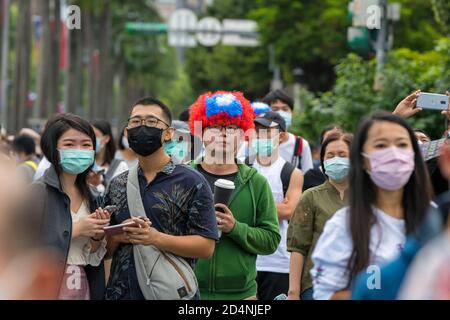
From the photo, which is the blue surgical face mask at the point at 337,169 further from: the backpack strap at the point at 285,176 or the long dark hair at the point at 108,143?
the long dark hair at the point at 108,143

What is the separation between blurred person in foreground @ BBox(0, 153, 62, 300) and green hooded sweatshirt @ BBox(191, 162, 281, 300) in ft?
5.82

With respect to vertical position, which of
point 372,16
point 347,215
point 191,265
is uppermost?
point 372,16

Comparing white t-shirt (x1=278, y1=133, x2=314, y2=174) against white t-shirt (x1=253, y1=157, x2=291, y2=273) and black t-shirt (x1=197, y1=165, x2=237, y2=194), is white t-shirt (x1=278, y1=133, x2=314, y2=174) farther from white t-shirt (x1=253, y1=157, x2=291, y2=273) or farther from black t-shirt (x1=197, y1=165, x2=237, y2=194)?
black t-shirt (x1=197, y1=165, x2=237, y2=194)

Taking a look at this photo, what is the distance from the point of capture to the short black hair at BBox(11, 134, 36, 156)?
12.0 meters

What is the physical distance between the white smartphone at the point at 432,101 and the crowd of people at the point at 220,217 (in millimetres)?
77

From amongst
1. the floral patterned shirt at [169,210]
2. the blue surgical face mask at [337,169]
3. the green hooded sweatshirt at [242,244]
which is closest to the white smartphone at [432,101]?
the blue surgical face mask at [337,169]

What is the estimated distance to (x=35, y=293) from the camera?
4.83 m

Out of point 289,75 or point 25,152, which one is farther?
point 289,75

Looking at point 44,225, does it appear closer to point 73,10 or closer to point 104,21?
point 73,10

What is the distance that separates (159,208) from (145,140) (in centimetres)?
38

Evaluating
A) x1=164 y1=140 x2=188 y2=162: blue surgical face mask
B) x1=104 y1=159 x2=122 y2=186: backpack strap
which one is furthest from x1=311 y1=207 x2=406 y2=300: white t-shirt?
x1=104 y1=159 x2=122 y2=186: backpack strap

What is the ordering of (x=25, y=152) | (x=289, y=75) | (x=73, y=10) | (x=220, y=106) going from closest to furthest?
(x=220, y=106) → (x=73, y=10) → (x=25, y=152) → (x=289, y=75)
